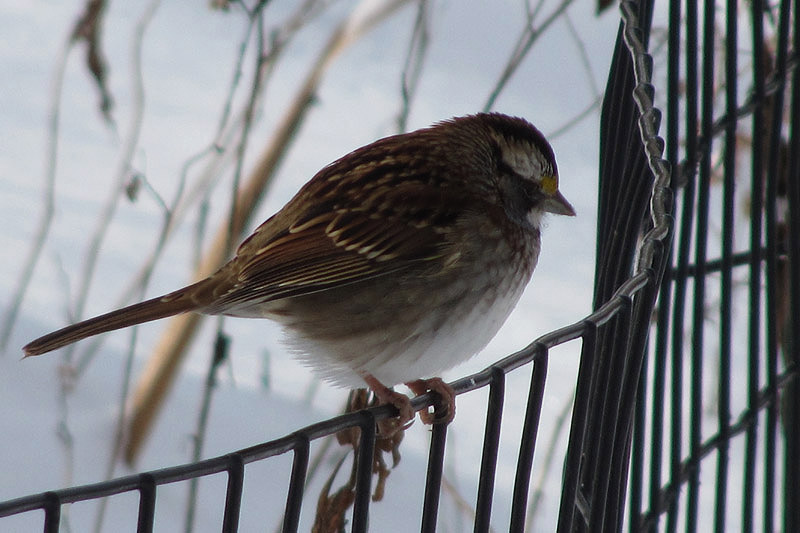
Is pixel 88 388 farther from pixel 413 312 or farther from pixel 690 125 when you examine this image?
pixel 690 125

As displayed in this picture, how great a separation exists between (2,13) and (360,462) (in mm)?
5865

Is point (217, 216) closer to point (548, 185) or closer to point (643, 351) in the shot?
point (548, 185)

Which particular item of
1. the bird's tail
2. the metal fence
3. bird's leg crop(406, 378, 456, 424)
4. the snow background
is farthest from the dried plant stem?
the metal fence

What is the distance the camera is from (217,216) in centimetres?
507

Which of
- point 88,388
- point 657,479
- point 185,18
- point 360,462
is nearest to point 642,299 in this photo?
point 657,479

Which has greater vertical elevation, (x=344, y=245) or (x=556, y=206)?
(x=556, y=206)

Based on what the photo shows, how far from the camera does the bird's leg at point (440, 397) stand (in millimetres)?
1835

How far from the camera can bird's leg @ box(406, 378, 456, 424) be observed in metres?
1.83

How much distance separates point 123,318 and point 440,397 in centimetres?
75

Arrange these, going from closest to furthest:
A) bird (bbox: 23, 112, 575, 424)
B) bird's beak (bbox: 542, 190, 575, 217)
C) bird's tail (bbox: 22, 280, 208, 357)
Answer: bird's tail (bbox: 22, 280, 208, 357) < bird (bbox: 23, 112, 575, 424) < bird's beak (bbox: 542, 190, 575, 217)

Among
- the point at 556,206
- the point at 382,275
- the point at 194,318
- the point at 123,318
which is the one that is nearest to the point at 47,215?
the point at 194,318

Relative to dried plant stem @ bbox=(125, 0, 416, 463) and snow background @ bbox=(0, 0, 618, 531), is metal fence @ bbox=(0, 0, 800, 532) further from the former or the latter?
dried plant stem @ bbox=(125, 0, 416, 463)

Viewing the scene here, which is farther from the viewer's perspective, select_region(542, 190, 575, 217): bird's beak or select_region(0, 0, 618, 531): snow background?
select_region(0, 0, 618, 531): snow background

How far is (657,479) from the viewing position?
6.12 ft
